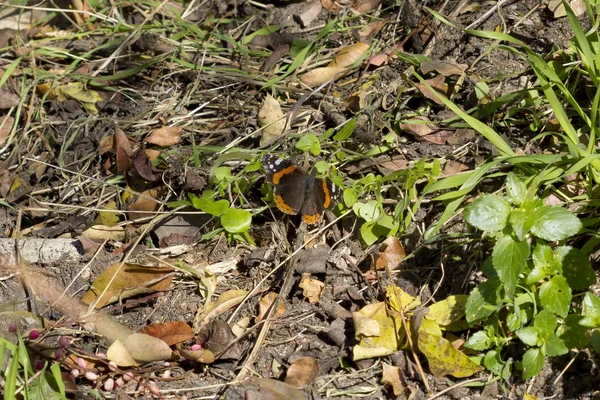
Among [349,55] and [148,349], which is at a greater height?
[349,55]

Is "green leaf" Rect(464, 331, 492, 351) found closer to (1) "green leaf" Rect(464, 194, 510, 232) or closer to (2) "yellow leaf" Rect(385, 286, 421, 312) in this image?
(2) "yellow leaf" Rect(385, 286, 421, 312)

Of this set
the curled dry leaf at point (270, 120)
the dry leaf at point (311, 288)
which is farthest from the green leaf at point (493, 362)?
the curled dry leaf at point (270, 120)

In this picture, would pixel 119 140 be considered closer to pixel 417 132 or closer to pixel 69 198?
pixel 69 198

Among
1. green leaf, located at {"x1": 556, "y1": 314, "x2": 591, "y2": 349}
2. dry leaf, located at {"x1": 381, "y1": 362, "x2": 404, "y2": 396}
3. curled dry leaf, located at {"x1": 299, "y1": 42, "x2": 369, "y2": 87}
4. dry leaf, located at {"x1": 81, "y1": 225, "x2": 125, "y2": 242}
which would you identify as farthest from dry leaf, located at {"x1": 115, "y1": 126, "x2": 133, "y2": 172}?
green leaf, located at {"x1": 556, "y1": 314, "x2": 591, "y2": 349}

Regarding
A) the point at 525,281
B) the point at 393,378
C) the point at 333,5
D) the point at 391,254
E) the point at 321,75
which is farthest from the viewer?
the point at 333,5

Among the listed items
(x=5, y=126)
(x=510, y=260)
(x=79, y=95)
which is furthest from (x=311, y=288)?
(x=5, y=126)

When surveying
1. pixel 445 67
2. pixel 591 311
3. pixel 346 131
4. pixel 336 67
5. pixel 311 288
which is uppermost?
pixel 445 67

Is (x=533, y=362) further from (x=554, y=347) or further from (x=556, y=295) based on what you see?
(x=556, y=295)
